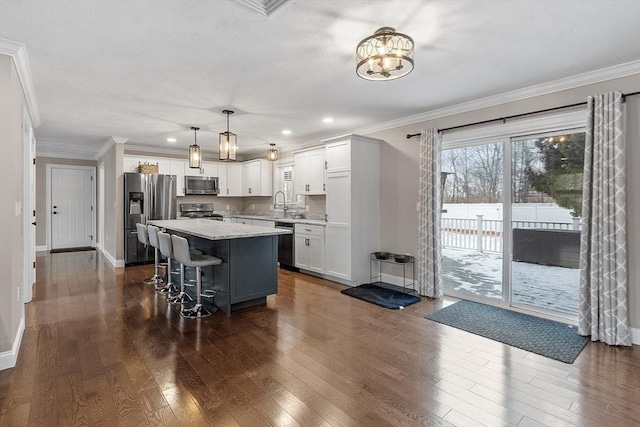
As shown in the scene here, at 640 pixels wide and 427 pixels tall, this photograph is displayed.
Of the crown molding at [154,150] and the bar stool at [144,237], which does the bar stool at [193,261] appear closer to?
the bar stool at [144,237]

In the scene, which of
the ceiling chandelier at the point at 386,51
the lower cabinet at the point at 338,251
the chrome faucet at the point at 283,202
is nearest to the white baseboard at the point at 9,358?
the ceiling chandelier at the point at 386,51

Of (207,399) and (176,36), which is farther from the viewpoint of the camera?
(176,36)

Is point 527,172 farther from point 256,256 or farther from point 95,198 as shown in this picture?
point 95,198

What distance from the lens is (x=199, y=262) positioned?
11.7 feet

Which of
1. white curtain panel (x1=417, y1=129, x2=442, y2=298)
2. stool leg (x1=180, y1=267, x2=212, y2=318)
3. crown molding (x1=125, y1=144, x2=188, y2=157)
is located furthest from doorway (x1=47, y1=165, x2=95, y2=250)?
white curtain panel (x1=417, y1=129, x2=442, y2=298)

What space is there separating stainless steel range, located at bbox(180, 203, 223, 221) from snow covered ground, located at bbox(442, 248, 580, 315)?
5132 millimetres

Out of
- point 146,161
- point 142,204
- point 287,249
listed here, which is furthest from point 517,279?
point 146,161

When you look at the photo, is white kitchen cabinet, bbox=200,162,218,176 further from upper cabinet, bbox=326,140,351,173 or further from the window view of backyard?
the window view of backyard

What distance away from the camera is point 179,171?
23.8ft

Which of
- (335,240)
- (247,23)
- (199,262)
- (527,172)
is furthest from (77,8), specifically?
(527,172)

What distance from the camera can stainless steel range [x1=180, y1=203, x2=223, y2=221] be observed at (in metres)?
7.38

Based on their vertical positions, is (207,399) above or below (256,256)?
below

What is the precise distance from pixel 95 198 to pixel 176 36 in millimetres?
7566

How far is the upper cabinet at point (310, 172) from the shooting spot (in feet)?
19.0
